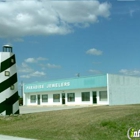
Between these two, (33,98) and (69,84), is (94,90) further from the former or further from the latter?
(33,98)

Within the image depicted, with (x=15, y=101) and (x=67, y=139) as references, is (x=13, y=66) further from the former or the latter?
(x=67, y=139)

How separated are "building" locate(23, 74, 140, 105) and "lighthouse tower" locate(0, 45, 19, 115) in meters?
27.9

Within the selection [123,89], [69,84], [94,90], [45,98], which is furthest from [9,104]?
[45,98]

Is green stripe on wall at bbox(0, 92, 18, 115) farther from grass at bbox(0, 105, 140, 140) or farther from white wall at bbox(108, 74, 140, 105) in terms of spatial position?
white wall at bbox(108, 74, 140, 105)

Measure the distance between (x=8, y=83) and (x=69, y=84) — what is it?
34.3m

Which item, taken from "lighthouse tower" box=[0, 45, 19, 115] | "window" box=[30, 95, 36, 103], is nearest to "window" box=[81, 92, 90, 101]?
"window" box=[30, 95, 36, 103]

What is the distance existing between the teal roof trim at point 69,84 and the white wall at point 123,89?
1343 mm

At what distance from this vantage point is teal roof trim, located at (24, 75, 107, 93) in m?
46.8

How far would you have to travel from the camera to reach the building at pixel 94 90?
46156 mm

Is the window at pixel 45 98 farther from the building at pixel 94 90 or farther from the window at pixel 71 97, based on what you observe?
the window at pixel 71 97

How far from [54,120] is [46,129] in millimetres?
1883

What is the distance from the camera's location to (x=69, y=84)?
52562 mm

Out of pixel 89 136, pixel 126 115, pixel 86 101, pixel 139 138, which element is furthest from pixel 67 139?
pixel 86 101

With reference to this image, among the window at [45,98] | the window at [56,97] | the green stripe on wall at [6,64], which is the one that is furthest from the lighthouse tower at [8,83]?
the window at [45,98]
